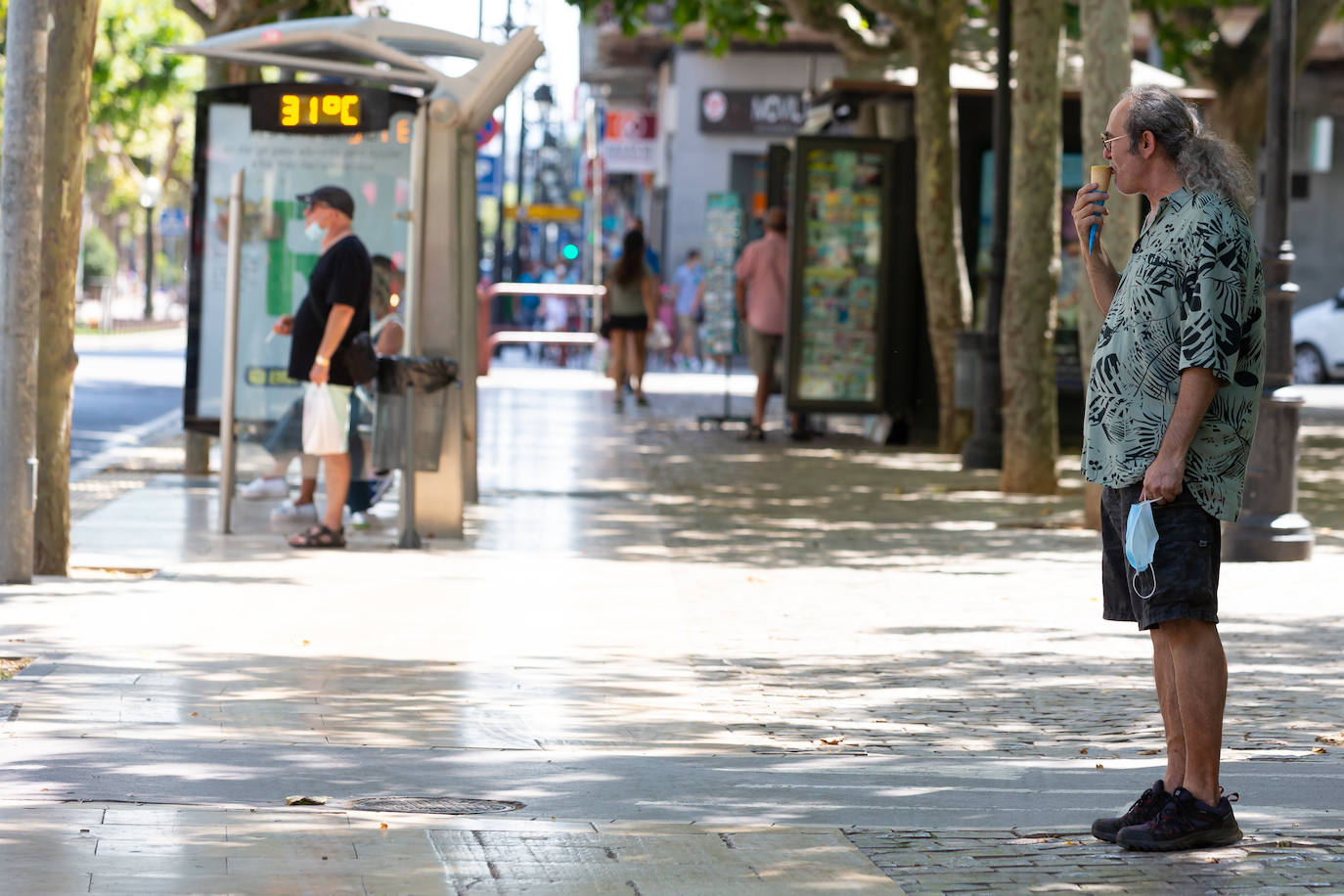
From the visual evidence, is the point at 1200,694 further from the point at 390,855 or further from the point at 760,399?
the point at 760,399

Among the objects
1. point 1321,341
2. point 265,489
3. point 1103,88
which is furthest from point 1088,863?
point 1321,341

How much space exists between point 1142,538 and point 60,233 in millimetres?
5938

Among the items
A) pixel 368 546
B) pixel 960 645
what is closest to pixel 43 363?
pixel 368 546

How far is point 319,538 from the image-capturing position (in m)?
11.2

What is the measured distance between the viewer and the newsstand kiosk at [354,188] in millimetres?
11625

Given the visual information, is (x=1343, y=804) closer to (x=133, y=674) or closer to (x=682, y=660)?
(x=682, y=660)

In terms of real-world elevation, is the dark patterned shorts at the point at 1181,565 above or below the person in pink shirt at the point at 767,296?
below

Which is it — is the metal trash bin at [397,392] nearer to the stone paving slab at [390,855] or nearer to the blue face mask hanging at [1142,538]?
the stone paving slab at [390,855]

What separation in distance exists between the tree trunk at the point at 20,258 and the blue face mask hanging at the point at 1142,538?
5549 millimetres

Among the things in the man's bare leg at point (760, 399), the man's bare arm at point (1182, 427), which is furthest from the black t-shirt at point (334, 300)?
the man's bare leg at point (760, 399)

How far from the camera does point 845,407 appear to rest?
19.0 m

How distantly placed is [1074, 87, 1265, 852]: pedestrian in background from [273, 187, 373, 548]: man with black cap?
20.8ft

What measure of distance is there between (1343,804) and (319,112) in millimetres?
7405

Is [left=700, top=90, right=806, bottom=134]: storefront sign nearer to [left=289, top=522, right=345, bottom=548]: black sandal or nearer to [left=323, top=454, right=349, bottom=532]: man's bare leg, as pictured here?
[left=323, top=454, right=349, bottom=532]: man's bare leg
